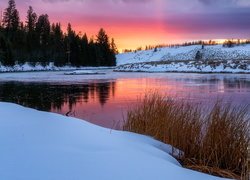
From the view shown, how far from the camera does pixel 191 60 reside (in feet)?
266

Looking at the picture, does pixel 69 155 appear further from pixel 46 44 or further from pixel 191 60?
pixel 46 44

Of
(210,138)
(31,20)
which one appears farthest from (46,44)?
(210,138)

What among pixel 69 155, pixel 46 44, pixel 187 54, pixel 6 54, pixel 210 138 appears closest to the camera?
pixel 69 155

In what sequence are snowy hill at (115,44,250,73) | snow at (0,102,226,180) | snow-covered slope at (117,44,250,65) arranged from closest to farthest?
snow at (0,102,226,180) → snowy hill at (115,44,250,73) → snow-covered slope at (117,44,250,65)

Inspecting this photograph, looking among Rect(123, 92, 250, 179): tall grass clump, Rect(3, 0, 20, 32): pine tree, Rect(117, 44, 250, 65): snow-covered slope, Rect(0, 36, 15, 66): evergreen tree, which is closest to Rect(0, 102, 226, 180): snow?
Rect(123, 92, 250, 179): tall grass clump

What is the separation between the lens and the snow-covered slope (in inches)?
4358

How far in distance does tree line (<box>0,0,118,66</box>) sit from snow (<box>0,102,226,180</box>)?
70.3 metres

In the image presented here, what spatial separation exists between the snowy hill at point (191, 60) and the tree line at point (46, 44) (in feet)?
26.4

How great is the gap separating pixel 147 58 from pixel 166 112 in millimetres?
131985

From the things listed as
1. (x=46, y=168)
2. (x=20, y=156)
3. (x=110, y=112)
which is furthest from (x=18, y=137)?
(x=110, y=112)

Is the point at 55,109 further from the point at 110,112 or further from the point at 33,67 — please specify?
the point at 33,67

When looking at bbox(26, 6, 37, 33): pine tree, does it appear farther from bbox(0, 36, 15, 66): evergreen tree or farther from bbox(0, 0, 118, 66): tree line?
bbox(0, 36, 15, 66): evergreen tree

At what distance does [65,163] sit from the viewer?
3678mm

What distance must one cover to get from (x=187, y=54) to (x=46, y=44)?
5115 cm
